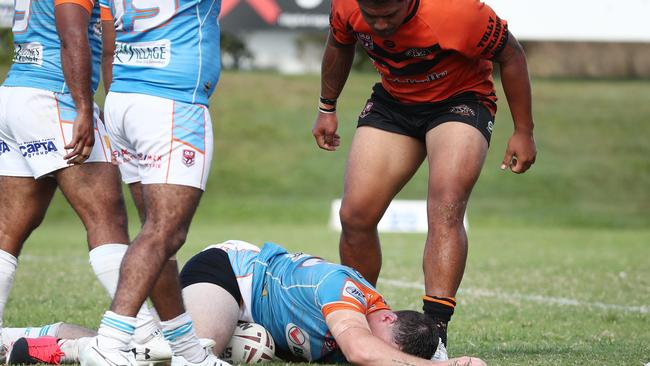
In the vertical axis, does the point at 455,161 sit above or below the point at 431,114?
below

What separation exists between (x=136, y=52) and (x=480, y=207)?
18.8 m

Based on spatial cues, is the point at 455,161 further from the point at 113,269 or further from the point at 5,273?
the point at 5,273

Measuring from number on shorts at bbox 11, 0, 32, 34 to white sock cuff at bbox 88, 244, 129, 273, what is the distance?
1262 millimetres

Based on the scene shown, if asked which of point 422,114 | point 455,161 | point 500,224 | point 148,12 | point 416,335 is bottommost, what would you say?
point 500,224

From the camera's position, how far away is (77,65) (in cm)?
488

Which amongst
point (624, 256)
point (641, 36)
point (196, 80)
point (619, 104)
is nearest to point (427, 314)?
point (196, 80)

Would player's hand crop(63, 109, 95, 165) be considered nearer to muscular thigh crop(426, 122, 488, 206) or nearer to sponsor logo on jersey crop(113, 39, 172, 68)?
sponsor logo on jersey crop(113, 39, 172, 68)

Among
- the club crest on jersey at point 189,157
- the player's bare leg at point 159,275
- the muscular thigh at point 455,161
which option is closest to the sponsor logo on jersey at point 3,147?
the player's bare leg at point 159,275

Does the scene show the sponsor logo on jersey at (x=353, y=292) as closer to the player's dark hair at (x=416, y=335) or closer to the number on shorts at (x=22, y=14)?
the player's dark hair at (x=416, y=335)

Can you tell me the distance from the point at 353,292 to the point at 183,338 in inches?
33.7

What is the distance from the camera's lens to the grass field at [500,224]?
7.20 m

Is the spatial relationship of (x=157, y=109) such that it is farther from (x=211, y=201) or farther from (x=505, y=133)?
(x=505, y=133)

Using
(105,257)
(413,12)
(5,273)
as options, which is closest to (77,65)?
(105,257)

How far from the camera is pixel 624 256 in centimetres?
1368
